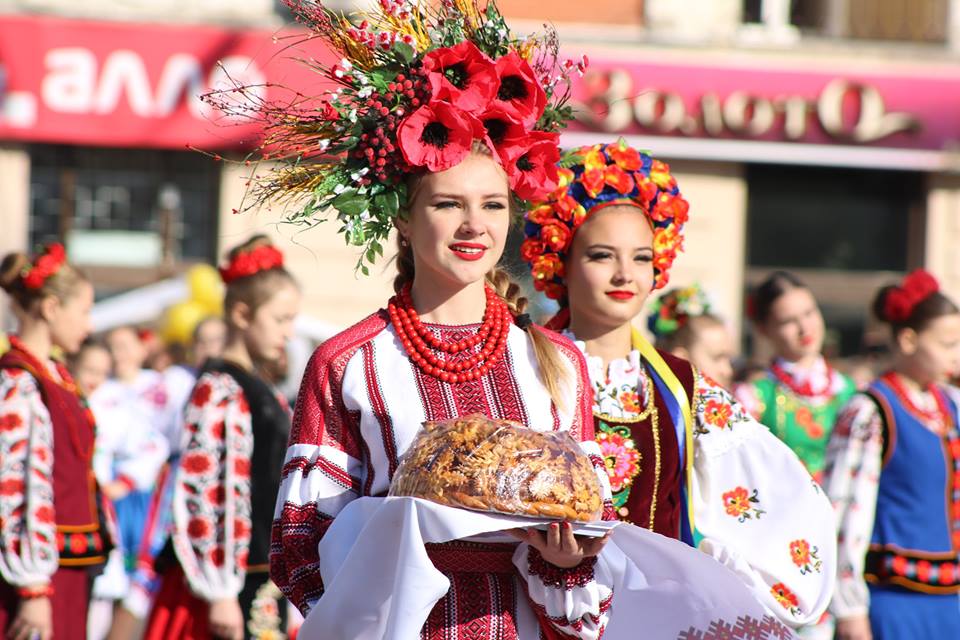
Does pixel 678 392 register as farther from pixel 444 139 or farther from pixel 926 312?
Result: pixel 926 312

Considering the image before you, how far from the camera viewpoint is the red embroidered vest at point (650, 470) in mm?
3650

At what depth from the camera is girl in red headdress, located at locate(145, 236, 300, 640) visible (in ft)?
17.5

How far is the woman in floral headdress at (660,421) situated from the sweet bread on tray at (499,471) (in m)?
0.80

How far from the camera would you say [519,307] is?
3.43m

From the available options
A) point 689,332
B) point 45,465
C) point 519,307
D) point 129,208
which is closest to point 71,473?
point 45,465

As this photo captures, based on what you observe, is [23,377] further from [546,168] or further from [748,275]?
[748,275]

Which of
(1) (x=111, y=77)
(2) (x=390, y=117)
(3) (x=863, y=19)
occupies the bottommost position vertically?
(2) (x=390, y=117)

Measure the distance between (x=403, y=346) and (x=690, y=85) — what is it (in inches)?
413

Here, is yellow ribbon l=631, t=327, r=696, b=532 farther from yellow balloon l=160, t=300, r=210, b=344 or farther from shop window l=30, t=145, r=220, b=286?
shop window l=30, t=145, r=220, b=286

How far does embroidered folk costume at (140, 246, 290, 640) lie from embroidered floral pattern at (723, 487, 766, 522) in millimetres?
2074

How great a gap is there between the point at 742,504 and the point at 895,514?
214cm

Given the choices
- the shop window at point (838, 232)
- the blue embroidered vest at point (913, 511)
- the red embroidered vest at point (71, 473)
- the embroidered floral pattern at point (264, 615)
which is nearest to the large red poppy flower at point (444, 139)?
the red embroidered vest at point (71, 473)

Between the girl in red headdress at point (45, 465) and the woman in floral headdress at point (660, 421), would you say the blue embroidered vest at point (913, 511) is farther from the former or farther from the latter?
the girl in red headdress at point (45, 465)

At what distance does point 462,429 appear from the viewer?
289cm
